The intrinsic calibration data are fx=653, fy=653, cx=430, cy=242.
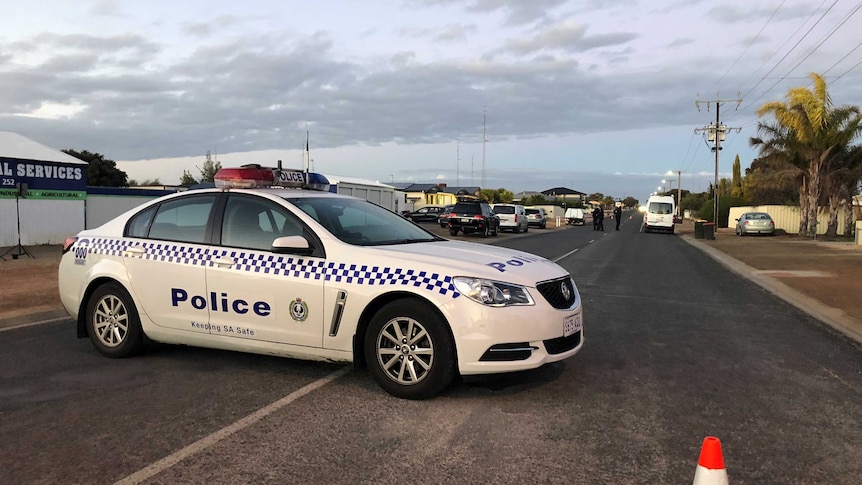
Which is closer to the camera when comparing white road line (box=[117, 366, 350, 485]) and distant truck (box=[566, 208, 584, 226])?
white road line (box=[117, 366, 350, 485])

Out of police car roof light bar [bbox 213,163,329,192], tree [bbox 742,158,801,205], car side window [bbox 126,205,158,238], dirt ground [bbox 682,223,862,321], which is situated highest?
tree [bbox 742,158,801,205]

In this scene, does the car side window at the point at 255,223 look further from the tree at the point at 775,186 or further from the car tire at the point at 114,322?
the tree at the point at 775,186

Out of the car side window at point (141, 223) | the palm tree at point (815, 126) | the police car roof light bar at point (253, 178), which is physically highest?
the palm tree at point (815, 126)

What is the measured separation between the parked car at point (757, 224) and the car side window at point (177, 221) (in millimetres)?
36795

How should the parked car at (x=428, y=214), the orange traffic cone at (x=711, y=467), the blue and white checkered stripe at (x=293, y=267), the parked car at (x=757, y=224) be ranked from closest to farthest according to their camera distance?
1. the orange traffic cone at (x=711, y=467)
2. the blue and white checkered stripe at (x=293, y=267)
3. the parked car at (x=757, y=224)
4. the parked car at (x=428, y=214)

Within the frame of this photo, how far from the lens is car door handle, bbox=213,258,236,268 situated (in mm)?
5355

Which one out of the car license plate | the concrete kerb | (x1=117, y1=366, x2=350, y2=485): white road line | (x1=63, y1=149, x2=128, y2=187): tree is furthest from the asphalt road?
(x1=63, y1=149, x2=128, y2=187): tree

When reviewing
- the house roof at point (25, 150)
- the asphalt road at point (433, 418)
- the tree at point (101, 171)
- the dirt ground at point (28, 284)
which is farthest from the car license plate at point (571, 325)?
the tree at point (101, 171)

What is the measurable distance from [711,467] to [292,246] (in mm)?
3289

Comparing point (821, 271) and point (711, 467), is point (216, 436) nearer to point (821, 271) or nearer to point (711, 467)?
point (711, 467)

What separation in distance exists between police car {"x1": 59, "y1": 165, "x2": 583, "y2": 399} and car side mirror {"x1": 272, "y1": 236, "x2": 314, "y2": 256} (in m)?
0.01

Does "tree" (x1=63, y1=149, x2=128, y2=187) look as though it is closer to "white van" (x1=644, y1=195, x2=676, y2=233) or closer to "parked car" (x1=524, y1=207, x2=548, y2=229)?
"parked car" (x1=524, y1=207, x2=548, y2=229)

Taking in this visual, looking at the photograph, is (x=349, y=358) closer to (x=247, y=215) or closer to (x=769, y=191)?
(x=247, y=215)

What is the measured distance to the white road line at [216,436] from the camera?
3.54m
